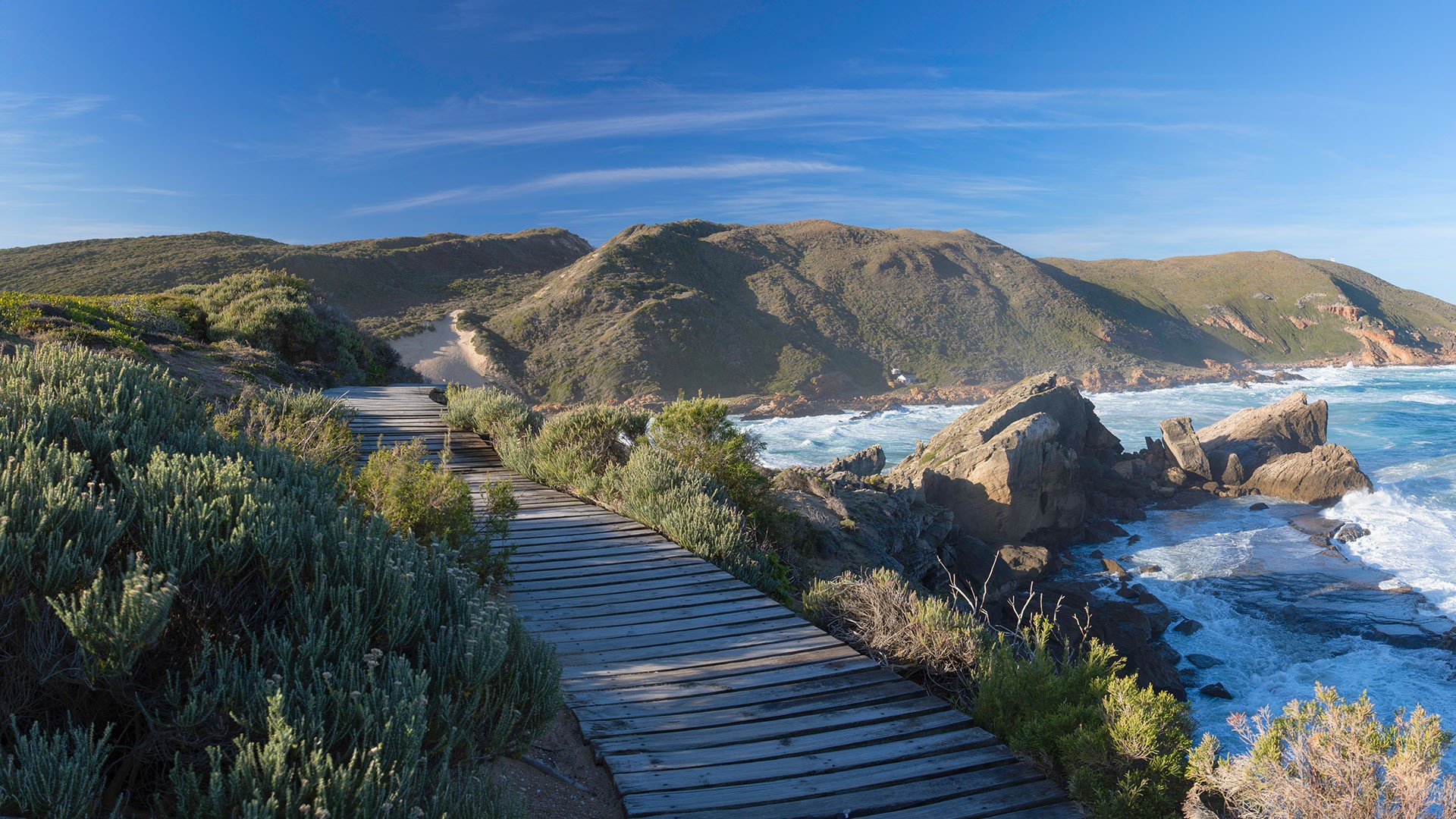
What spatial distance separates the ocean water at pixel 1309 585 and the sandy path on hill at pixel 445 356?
21.0m

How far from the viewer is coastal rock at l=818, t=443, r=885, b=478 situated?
19.9 metres

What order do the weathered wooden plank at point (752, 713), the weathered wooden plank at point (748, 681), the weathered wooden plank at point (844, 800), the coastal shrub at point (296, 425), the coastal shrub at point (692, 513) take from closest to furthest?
the weathered wooden plank at point (844, 800) < the weathered wooden plank at point (752, 713) < the weathered wooden plank at point (748, 681) < the coastal shrub at point (296, 425) < the coastal shrub at point (692, 513)

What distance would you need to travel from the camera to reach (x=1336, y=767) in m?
2.56

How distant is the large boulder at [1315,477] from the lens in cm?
2383

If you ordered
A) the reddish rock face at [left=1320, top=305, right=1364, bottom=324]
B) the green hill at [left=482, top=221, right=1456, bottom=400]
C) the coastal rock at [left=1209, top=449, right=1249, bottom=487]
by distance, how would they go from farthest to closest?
the reddish rock face at [left=1320, top=305, right=1364, bottom=324]
the green hill at [left=482, top=221, right=1456, bottom=400]
the coastal rock at [left=1209, top=449, right=1249, bottom=487]

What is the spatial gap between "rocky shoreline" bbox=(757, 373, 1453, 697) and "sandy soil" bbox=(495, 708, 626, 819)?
5293 millimetres

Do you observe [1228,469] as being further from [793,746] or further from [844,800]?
[844,800]

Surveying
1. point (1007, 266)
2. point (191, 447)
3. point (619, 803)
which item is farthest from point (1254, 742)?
point (1007, 266)

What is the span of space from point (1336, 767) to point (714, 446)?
6.51 meters

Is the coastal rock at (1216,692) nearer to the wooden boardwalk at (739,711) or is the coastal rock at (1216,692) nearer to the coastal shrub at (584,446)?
the coastal shrub at (584,446)

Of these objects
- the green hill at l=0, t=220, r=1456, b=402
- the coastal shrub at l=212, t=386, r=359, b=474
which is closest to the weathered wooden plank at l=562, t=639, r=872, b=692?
the coastal shrub at l=212, t=386, r=359, b=474

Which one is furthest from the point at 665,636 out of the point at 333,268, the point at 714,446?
the point at 333,268

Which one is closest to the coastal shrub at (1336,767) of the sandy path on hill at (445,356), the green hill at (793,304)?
the sandy path on hill at (445,356)

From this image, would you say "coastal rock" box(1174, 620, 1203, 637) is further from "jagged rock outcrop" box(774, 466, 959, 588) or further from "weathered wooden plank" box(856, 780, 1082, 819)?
"weathered wooden plank" box(856, 780, 1082, 819)
